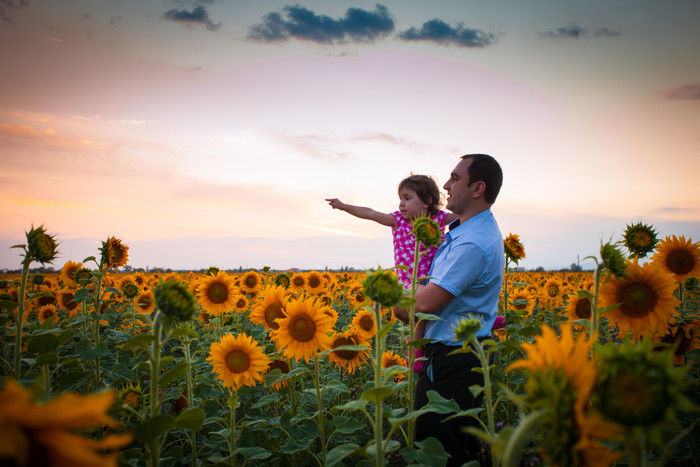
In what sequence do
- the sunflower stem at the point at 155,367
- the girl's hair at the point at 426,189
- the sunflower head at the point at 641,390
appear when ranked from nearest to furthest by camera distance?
1. the sunflower head at the point at 641,390
2. the sunflower stem at the point at 155,367
3. the girl's hair at the point at 426,189

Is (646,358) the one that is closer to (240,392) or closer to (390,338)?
(240,392)

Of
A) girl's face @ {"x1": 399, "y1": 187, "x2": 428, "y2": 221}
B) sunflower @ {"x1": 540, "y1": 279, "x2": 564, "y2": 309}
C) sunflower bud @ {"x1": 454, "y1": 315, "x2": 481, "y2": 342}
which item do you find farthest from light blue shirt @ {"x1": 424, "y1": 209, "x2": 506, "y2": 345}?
sunflower @ {"x1": 540, "y1": 279, "x2": 564, "y2": 309}

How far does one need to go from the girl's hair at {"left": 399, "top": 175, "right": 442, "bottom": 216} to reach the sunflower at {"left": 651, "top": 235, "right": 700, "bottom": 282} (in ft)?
8.03

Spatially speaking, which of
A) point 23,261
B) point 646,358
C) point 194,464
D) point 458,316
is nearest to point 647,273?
point 458,316

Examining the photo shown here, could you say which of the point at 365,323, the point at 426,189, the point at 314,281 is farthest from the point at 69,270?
the point at 426,189

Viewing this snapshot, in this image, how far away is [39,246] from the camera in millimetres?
2660

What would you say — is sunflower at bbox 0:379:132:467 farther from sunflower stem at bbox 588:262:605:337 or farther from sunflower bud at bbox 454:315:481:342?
sunflower stem at bbox 588:262:605:337

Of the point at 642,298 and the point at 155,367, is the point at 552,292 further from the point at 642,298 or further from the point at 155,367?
the point at 155,367

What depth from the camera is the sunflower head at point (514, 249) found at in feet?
16.7

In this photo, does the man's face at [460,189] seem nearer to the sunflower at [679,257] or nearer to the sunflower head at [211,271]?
the sunflower at [679,257]

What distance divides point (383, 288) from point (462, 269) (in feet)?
3.89

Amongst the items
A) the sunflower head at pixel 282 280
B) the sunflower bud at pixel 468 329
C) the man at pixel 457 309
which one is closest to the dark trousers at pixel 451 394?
the man at pixel 457 309

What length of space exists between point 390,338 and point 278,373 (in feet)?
15.1

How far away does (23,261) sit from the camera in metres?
2.52
